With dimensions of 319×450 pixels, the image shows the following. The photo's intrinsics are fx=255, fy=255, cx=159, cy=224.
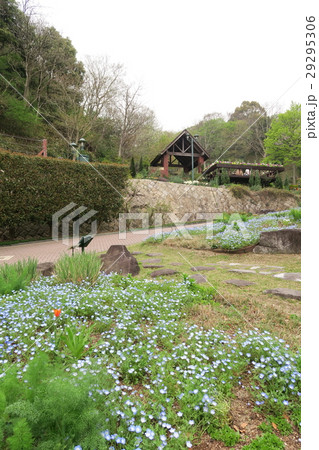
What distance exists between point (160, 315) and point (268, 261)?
4021mm

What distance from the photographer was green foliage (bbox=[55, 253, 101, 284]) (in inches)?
155

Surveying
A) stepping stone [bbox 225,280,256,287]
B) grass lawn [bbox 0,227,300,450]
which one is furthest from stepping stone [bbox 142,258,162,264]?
grass lawn [bbox 0,227,300,450]

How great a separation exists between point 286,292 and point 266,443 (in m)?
2.51

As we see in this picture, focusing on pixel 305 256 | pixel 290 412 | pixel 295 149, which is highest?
pixel 295 149

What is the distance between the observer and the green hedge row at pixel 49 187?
9.49 m

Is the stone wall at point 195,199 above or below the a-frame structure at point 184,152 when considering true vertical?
below

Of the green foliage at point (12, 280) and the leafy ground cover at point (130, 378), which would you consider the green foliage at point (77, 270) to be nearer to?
the green foliage at point (12, 280)

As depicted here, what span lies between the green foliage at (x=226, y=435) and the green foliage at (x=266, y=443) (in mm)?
64

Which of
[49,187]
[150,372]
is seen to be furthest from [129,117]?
[150,372]

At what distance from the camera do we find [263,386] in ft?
5.41

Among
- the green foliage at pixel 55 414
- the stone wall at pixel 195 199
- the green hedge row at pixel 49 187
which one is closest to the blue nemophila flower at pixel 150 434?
the green foliage at pixel 55 414

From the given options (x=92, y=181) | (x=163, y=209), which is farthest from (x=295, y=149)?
(x=92, y=181)

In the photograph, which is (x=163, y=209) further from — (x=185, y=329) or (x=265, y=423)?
(x=265, y=423)

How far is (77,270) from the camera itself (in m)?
3.96
